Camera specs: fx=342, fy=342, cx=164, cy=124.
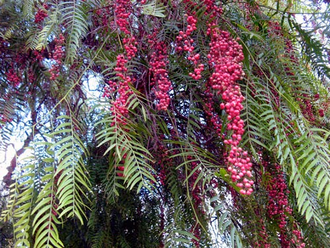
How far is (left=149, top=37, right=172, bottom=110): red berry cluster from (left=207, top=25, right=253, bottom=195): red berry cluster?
135mm

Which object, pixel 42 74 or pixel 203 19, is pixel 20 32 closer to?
pixel 42 74

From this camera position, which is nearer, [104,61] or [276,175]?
[104,61]

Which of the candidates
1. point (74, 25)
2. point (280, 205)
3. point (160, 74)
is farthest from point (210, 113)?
point (74, 25)

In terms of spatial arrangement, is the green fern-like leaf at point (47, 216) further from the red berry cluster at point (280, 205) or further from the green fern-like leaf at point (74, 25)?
the red berry cluster at point (280, 205)

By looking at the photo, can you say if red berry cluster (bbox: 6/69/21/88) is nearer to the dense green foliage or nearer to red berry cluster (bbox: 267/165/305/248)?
the dense green foliage

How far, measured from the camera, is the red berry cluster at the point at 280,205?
1069 mm

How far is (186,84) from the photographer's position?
1.16 meters

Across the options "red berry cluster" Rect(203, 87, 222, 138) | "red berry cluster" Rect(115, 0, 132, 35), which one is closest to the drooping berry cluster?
"red berry cluster" Rect(115, 0, 132, 35)

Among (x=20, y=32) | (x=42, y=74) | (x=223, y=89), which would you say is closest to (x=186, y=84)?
(x=223, y=89)

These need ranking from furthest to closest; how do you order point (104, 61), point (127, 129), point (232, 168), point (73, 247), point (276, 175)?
point (73, 247), point (276, 175), point (104, 61), point (127, 129), point (232, 168)

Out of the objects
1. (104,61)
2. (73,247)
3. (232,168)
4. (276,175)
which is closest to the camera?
(232,168)

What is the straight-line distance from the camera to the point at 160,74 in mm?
962

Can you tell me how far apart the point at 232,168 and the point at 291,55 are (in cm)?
59

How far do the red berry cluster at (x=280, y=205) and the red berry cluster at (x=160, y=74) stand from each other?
0.45 meters
